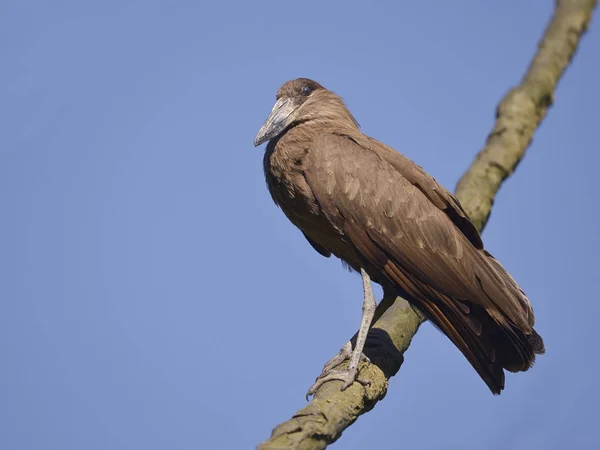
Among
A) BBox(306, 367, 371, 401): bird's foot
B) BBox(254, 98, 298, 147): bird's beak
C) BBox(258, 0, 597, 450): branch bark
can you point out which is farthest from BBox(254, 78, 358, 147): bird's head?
BBox(306, 367, 371, 401): bird's foot

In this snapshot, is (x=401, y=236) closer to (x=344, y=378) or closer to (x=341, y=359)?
(x=341, y=359)

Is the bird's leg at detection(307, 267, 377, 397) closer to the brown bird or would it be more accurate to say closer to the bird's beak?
the brown bird

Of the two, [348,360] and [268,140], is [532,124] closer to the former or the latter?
[268,140]

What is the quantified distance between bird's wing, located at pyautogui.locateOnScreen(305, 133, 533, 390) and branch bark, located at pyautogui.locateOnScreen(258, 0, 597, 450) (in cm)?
29

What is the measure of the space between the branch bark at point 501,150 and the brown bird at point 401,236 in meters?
0.20

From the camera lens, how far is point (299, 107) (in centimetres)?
624

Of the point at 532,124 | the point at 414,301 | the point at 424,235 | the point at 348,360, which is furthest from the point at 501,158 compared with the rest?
the point at 348,360

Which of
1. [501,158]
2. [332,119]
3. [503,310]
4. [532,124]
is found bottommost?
[503,310]

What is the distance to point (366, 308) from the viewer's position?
205 inches

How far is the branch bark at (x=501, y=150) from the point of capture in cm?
509

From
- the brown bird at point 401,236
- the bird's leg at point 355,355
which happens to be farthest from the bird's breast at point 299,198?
the bird's leg at point 355,355

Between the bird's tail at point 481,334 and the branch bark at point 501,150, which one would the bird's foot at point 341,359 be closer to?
the branch bark at point 501,150

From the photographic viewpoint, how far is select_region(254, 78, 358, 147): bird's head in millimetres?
6031

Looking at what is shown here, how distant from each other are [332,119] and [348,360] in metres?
1.90
